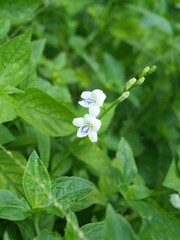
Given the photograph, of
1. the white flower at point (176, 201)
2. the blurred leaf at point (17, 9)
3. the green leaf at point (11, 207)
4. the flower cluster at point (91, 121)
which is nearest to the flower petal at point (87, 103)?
the flower cluster at point (91, 121)

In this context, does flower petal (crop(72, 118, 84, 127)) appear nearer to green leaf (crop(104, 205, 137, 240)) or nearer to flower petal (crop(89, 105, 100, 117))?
flower petal (crop(89, 105, 100, 117))

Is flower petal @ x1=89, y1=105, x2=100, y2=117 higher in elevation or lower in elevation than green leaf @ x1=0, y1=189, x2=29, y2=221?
higher

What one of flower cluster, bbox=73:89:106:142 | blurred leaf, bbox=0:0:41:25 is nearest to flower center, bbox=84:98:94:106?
flower cluster, bbox=73:89:106:142

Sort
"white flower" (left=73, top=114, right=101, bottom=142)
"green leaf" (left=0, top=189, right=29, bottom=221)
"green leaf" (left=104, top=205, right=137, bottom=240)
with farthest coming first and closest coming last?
"white flower" (left=73, top=114, right=101, bottom=142) < "green leaf" (left=0, top=189, right=29, bottom=221) < "green leaf" (left=104, top=205, right=137, bottom=240)

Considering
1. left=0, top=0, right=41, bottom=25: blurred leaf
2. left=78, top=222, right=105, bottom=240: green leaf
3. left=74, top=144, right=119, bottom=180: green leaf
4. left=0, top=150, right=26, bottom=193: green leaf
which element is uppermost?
left=0, top=0, right=41, bottom=25: blurred leaf

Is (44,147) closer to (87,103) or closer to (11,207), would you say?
(87,103)

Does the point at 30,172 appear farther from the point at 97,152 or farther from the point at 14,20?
the point at 14,20
